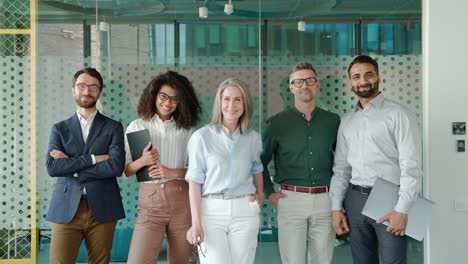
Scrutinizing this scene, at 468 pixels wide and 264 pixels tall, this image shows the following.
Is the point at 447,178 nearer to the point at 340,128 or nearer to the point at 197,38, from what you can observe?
the point at 340,128

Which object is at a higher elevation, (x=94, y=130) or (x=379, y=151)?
(x=94, y=130)

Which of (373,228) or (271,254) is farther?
(271,254)

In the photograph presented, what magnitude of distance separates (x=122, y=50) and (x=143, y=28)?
11.1 inches

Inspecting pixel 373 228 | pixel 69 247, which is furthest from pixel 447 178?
pixel 69 247

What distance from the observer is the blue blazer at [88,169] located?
3736 millimetres

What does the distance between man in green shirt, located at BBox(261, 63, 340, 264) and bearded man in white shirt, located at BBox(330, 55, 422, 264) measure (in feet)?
0.29

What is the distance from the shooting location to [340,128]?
396cm

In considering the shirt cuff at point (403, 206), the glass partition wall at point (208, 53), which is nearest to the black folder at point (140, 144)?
the glass partition wall at point (208, 53)

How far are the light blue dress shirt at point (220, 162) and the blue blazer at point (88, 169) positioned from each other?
2.01 feet

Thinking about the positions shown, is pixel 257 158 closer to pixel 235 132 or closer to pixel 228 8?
pixel 235 132

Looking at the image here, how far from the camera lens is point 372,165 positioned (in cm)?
373

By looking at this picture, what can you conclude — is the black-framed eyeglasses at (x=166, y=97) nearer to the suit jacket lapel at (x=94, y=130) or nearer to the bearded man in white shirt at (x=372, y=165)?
the suit jacket lapel at (x=94, y=130)

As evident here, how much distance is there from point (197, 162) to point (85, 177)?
848 mm

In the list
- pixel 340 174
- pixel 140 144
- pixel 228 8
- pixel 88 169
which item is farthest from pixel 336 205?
pixel 228 8
